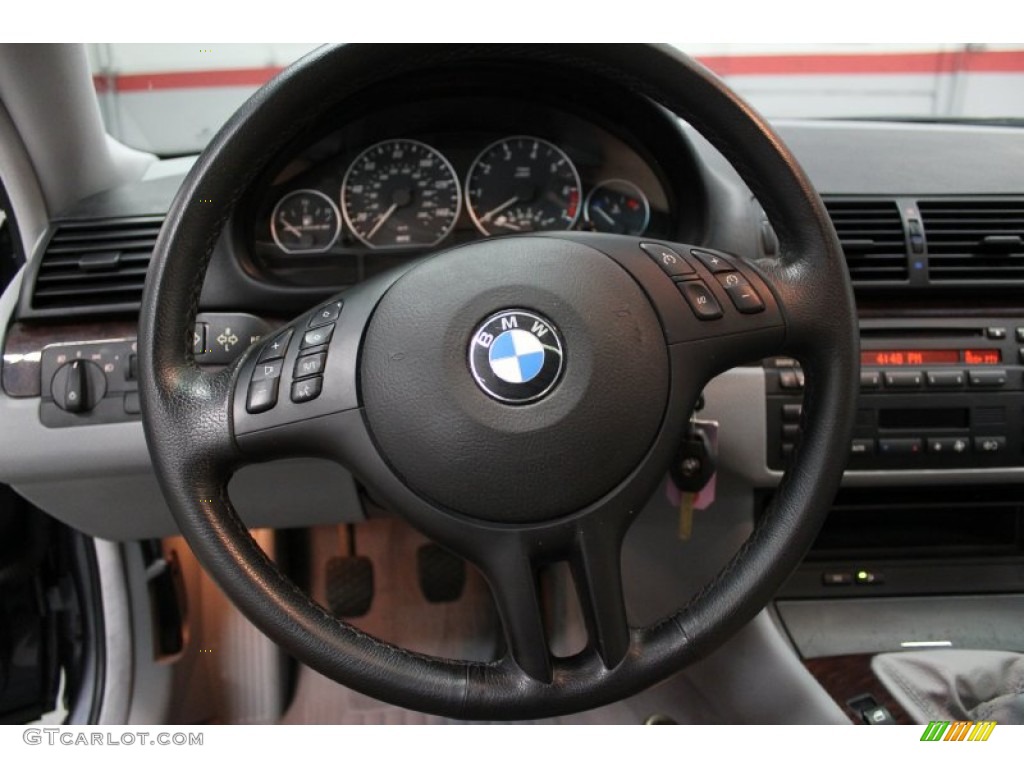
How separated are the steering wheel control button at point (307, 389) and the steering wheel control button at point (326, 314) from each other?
0.06 meters

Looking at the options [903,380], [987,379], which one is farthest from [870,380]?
[987,379]

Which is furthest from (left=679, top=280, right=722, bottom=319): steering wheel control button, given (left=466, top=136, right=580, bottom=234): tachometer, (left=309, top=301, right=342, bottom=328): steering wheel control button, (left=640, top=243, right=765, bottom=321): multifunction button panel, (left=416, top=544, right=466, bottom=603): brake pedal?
(left=416, top=544, right=466, bottom=603): brake pedal

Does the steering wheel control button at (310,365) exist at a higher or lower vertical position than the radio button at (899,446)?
higher

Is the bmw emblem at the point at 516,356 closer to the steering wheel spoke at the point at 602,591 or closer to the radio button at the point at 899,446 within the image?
the steering wheel spoke at the point at 602,591

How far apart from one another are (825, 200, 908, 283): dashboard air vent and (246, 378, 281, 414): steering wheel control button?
2.66 feet

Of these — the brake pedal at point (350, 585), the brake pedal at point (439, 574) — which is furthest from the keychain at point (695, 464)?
the brake pedal at point (350, 585)

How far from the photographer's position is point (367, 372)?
72 centimetres

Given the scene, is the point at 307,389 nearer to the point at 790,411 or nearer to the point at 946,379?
the point at 790,411

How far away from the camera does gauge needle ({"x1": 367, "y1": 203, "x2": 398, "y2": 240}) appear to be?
3.71ft

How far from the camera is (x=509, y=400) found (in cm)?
69

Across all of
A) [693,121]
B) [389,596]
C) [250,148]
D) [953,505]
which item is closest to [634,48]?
[693,121]

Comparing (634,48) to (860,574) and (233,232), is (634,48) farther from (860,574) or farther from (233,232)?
(860,574)

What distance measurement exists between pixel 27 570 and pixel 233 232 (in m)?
0.77

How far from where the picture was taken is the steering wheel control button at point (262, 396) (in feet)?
2.35
